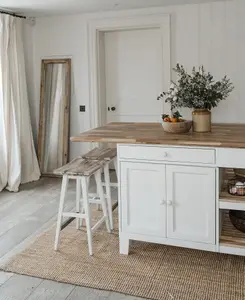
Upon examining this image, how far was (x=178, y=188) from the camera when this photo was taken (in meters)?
2.81

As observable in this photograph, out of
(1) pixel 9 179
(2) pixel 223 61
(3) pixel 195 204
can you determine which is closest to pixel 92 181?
(1) pixel 9 179

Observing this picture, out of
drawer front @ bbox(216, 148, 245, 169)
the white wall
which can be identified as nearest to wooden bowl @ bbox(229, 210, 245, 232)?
drawer front @ bbox(216, 148, 245, 169)

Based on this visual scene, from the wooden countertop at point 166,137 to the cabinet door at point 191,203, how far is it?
198 millimetres

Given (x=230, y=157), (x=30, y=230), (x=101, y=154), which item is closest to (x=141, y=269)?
(x=230, y=157)

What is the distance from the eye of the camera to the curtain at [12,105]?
4.79 meters

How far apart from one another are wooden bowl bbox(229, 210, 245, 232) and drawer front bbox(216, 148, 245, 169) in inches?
19.7

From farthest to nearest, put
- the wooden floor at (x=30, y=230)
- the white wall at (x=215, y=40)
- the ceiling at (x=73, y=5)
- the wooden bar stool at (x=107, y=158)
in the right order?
the white wall at (x=215, y=40) < the ceiling at (x=73, y=5) < the wooden bar stool at (x=107, y=158) < the wooden floor at (x=30, y=230)

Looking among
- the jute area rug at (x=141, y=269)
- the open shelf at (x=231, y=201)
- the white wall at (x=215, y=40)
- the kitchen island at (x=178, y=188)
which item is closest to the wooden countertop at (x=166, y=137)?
the kitchen island at (x=178, y=188)

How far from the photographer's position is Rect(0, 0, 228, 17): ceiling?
4.41 meters

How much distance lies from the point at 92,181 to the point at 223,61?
90.0 inches

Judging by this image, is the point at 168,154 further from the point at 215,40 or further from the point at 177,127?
the point at 215,40

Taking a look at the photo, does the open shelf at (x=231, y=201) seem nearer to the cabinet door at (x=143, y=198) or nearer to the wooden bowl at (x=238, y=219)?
the wooden bowl at (x=238, y=219)

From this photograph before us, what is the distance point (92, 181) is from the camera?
5223 mm

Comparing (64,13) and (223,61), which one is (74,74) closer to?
(64,13)
